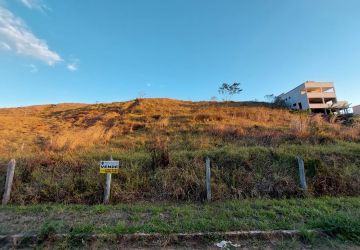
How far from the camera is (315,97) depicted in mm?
38219

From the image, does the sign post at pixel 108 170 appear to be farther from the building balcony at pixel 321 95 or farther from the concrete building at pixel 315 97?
the building balcony at pixel 321 95

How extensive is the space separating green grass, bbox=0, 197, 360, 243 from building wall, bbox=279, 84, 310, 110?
35938 millimetres

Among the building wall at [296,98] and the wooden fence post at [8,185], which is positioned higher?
the building wall at [296,98]

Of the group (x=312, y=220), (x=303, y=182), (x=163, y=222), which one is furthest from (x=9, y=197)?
(x=303, y=182)

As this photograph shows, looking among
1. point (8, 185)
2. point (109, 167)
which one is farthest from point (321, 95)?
point (8, 185)

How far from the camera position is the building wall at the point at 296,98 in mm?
37800

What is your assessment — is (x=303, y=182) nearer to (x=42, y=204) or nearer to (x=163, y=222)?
(x=163, y=222)

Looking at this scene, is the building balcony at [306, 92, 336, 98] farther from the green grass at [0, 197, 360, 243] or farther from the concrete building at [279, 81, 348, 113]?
the green grass at [0, 197, 360, 243]

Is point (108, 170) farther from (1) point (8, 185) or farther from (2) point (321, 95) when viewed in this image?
(2) point (321, 95)

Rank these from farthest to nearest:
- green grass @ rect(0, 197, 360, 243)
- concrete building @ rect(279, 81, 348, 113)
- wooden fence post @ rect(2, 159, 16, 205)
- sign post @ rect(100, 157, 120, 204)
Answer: concrete building @ rect(279, 81, 348, 113), sign post @ rect(100, 157, 120, 204), wooden fence post @ rect(2, 159, 16, 205), green grass @ rect(0, 197, 360, 243)

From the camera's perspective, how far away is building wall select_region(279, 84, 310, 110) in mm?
37800

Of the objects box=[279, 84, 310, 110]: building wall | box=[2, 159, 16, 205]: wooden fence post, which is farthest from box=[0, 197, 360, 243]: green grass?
box=[279, 84, 310, 110]: building wall

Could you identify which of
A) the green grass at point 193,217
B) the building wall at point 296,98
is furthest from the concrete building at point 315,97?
the green grass at point 193,217

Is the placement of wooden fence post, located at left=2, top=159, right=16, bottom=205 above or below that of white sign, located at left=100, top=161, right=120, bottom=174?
below
